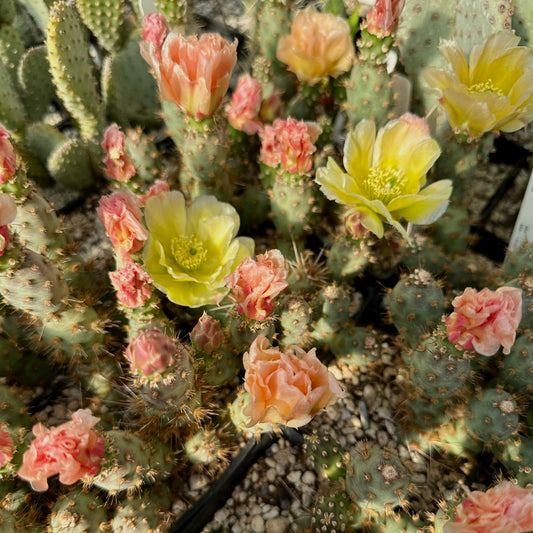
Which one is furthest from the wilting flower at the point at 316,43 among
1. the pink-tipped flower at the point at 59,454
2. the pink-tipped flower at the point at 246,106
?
the pink-tipped flower at the point at 59,454

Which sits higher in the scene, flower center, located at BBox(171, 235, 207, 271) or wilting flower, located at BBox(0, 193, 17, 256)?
wilting flower, located at BBox(0, 193, 17, 256)

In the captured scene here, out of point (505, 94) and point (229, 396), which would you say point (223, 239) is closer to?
point (229, 396)

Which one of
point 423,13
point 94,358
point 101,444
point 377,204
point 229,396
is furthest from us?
point 423,13

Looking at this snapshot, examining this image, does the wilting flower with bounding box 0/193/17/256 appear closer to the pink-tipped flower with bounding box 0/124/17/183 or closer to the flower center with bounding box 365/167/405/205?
the pink-tipped flower with bounding box 0/124/17/183

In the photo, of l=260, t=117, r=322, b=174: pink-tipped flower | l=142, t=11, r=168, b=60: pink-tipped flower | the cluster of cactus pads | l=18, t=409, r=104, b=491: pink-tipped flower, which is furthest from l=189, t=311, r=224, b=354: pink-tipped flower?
l=142, t=11, r=168, b=60: pink-tipped flower

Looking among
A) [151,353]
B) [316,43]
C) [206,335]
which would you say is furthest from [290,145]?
[151,353]

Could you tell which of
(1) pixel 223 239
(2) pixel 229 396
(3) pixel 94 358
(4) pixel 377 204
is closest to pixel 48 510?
(3) pixel 94 358
